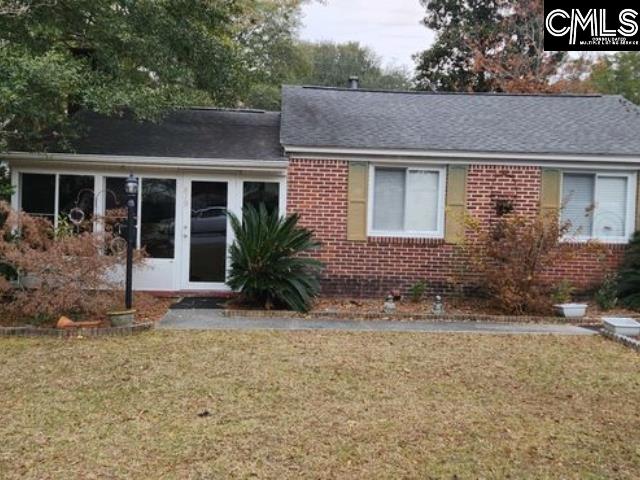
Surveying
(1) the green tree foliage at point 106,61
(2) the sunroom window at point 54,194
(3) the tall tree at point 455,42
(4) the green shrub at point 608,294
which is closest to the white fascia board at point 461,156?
(4) the green shrub at point 608,294

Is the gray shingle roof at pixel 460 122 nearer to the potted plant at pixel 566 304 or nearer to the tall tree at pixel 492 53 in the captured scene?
the potted plant at pixel 566 304

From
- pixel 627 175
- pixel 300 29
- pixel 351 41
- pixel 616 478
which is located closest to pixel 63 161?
pixel 616 478

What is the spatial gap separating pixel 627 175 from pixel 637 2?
6.06m

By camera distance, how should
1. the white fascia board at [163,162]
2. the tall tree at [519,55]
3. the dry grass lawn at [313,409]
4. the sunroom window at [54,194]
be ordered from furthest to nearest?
1. the tall tree at [519,55]
2. the sunroom window at [54,194]
3. the white fascia board at [163,162]
4. the dry grass lawn at [313,409]

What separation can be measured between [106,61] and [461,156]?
6527mm

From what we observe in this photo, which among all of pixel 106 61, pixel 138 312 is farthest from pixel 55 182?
pixel 138 312

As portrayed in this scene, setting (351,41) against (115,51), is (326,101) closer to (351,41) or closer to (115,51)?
(115,51)

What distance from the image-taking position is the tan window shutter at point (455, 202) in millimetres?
10844

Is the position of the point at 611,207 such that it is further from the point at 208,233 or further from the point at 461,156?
the point at 208,233

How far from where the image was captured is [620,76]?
2623cm

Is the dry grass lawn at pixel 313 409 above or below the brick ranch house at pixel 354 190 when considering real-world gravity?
below

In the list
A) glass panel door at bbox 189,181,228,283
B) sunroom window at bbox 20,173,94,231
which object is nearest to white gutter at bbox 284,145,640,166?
glass panel door at bbox 189,181,228,283

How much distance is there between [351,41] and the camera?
3778cm

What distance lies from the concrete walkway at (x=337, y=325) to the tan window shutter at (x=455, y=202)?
2264 mm
